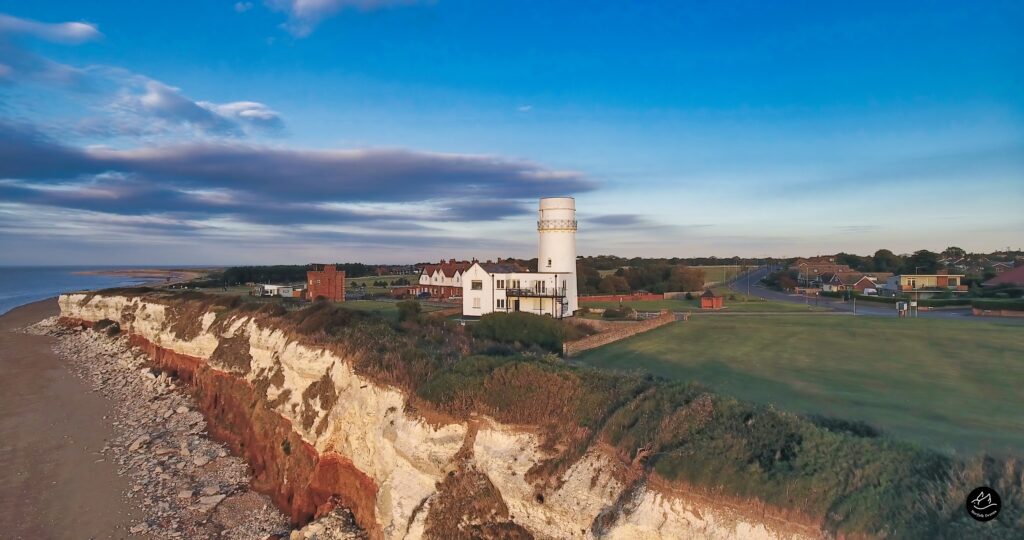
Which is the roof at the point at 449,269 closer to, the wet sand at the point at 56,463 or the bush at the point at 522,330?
the bush at the point at 522,330

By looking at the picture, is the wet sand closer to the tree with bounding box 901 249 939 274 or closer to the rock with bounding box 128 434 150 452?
the rock with bounding box 128 434 150 452

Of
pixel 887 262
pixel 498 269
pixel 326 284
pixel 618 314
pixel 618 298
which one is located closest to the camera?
pixel 618 314

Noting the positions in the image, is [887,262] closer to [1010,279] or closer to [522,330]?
[1010,279]

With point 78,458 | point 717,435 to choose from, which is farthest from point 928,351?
point 78,458

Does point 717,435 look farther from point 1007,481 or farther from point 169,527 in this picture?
point 169,527

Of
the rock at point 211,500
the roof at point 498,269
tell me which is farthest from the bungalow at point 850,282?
the rock at point 211,500

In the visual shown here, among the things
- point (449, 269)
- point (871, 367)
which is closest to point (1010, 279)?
point (871, 367)

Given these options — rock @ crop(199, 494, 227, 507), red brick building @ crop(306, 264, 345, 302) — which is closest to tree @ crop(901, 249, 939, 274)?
red brick building @ crop(306, 264, 345, 302)
